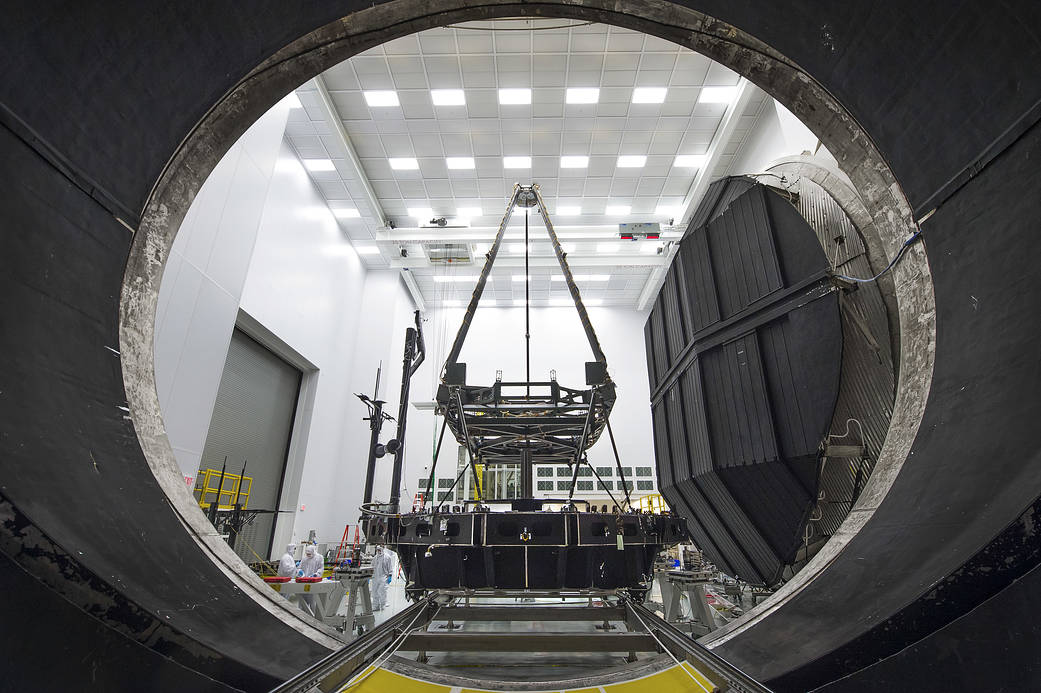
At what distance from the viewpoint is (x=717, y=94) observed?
1181 cm

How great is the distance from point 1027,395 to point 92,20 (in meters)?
4.37

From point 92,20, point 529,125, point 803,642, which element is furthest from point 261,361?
point 803,642

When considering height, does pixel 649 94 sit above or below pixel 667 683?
above

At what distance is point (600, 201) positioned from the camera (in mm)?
15555

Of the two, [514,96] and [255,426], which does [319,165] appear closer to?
[514,96]

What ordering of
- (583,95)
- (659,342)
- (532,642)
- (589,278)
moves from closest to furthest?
(532,642) < (659,342) < (583,95) < (589,278)

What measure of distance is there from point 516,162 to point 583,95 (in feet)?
9.29

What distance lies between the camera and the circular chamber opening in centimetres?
284

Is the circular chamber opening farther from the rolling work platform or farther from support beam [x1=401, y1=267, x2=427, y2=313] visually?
support beam [x1=401, y1=267, x2=427, y2=313]

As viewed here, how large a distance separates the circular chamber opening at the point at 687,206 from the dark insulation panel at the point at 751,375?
0.03 m

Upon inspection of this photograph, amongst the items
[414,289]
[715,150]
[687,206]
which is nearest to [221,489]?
[414,289]

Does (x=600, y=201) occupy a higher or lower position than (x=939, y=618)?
higher

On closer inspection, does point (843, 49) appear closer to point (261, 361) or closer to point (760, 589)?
point (760, 589)

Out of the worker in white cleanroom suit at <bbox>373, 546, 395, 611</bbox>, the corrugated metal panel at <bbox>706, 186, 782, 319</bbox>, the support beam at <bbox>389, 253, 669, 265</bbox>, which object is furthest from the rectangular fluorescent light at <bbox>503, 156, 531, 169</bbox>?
the worker in white cleanroom suit at <bbox>373, 546, 395, 611</bbox>
